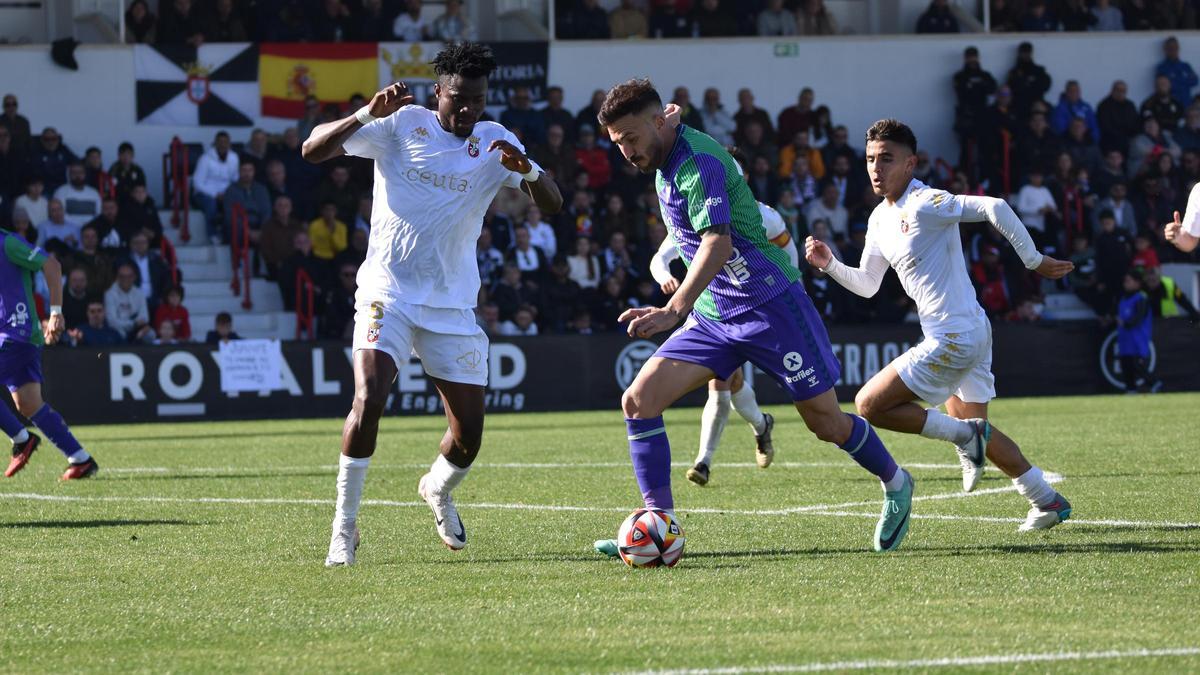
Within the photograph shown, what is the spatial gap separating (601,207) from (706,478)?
1414cm

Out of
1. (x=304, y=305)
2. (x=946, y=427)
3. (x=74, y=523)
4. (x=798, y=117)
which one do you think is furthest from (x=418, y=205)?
(x=798, y=117)

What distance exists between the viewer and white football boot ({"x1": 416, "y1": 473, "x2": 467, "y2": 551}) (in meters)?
8.39

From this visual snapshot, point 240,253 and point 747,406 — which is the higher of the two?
point 240,253

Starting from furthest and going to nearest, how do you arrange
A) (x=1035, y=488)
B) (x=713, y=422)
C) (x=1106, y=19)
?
(x=1106, y=19) → (x=713, y=422) → (x=1035, y=488)

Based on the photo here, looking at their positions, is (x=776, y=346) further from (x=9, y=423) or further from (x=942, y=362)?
(x=9, y=423)

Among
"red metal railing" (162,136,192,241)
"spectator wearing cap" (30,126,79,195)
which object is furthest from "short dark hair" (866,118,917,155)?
"red metal railing" (162,136,192,241)

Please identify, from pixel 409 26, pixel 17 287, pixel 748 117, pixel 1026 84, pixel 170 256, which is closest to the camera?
pixel 17 287

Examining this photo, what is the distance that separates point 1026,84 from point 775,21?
4.28m

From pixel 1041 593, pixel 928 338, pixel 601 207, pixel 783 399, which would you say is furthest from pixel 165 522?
pixel 601 207

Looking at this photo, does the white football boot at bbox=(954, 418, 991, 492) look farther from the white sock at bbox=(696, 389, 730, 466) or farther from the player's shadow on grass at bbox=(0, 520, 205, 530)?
the player's shadow on grass at bbox=(0, 520, 205, 530)

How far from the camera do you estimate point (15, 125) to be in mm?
24422

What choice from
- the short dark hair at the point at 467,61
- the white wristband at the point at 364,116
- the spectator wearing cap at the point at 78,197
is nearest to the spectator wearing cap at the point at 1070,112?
the spectator wearing cap at the point at 78,197

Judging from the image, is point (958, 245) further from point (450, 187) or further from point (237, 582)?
point (237, 582)

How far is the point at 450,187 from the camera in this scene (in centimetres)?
814
